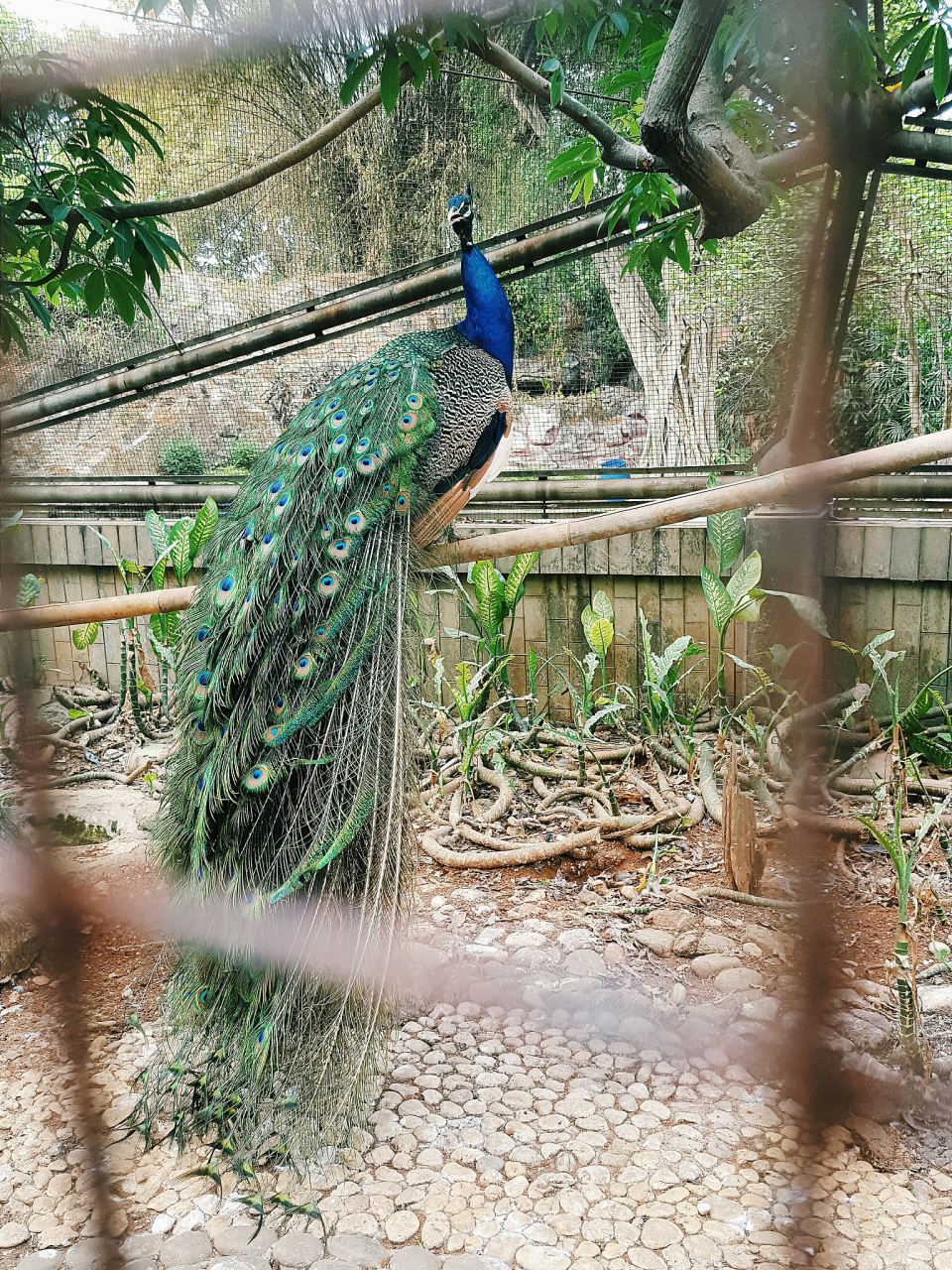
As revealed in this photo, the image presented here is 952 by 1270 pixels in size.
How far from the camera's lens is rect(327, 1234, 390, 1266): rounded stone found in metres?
1.11

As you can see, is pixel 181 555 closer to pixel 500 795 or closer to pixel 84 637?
pixel 84 637

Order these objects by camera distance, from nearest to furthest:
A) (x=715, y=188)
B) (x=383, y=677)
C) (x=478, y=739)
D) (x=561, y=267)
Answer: (x=383, y=677) → (x=715, y=188) → (x=478, y=739) → (x=561, y=267)

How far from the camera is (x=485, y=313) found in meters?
2.12

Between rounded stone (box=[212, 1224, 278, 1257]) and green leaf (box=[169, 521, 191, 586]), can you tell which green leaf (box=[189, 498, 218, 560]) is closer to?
green leaf (box=[169, 521, 191, 586])

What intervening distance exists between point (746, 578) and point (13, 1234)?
2005 mm

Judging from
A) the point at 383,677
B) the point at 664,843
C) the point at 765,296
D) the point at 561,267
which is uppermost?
the point at 561,267

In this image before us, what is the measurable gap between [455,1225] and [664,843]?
3.80 feet

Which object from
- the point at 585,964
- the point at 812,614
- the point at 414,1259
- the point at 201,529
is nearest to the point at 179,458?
the point at 201,529

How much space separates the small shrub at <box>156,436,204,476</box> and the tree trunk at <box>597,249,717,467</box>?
5.34ft

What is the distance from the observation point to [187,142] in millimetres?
2531

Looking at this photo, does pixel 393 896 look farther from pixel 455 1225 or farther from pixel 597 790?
pixel 597 790

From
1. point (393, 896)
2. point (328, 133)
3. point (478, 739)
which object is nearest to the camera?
point (393, 896)

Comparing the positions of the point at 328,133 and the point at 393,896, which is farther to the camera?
the point at 328,133

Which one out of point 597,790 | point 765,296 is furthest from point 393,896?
point 765,296
